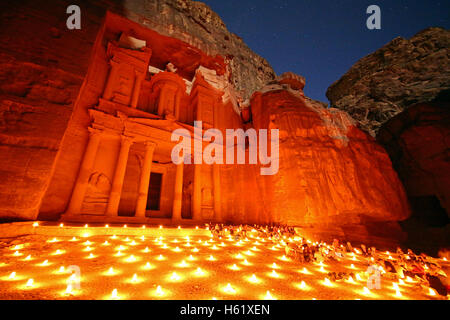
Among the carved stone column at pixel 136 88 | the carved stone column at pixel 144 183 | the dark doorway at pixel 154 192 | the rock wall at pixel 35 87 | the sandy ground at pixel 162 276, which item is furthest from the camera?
the dark doorway at pixel 154 192

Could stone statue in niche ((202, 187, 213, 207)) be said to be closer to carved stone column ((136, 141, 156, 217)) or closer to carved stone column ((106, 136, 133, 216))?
carved stone column ((136, 141, 156, 217))

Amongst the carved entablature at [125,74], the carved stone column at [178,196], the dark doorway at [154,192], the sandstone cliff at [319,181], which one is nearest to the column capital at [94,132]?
the carved entablature at [125,74]

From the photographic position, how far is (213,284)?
336 centimetres

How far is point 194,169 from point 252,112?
22.6 ft

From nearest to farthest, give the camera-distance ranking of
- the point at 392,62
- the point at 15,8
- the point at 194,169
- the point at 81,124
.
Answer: the point at 15,8 < the point at 81,124 < the point at 194,169 < the point at 392,62

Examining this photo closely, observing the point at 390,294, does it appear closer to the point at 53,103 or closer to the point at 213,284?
the point at 213,284

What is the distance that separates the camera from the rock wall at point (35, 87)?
6.59 metres

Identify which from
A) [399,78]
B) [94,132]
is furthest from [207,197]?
[399,78]

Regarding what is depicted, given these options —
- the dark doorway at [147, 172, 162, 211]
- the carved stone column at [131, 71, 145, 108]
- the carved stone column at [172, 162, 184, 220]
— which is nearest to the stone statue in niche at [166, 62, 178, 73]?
the carved stone column at [131, 71, 145, 108]

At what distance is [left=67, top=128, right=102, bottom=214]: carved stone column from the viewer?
9.02 meters

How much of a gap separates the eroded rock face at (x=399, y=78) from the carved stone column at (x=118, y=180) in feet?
69.9

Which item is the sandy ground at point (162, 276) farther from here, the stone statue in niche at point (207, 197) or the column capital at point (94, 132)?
the stone statue in niche at point (207, 197)

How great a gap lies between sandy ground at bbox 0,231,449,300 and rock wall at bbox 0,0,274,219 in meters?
2.07
